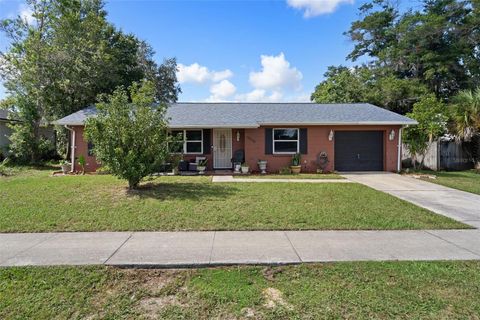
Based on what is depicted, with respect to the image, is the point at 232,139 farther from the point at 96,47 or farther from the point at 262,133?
the point at 96,47

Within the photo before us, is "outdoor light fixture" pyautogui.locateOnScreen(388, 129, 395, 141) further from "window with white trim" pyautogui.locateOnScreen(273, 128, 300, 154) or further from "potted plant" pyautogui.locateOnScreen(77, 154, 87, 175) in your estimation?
"potted plant" pyautogui.locateOnScreen(77, 154, 87, 175)

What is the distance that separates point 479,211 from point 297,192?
4431 millimetres

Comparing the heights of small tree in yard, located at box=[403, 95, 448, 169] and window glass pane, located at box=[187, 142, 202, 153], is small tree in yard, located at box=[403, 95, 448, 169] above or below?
above

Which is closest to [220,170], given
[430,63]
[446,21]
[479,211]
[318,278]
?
[479,211]

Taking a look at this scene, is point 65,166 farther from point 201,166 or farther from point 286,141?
point 286,141

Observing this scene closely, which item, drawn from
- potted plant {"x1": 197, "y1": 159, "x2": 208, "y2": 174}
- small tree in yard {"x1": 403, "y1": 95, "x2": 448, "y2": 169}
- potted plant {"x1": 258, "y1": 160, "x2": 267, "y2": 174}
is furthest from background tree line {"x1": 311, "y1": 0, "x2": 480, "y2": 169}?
potted plant {"x1": 197, "y1": 159, "x2": 208, "y2": 174}

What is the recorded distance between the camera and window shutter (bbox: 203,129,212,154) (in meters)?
14.4

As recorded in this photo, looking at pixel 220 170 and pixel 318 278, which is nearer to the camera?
pixel 318 278

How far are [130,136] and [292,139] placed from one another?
8.16 m

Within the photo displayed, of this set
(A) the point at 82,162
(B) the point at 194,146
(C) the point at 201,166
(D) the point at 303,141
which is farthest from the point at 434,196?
(A) the point at 82,162

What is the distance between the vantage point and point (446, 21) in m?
24.0

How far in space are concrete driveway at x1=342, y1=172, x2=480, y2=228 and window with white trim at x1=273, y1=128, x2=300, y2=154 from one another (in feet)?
11.3

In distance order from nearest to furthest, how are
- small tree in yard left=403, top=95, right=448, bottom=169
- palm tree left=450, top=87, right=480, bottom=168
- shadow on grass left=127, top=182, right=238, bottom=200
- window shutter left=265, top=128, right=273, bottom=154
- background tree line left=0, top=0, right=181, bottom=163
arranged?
shadow on grass left=127, top=182, right=238, bottom=200, small tree in yard left=403, top=95, right=448, bottom=169, window shutter left=265, top=128, right=273, bottom=154, palm tree left=450, top=87, right=480, bottom=168, background tree line left=0, top=0, right=181, bottom=163

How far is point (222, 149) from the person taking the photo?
1462 cm
